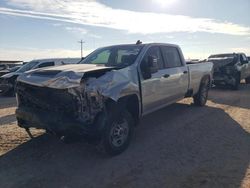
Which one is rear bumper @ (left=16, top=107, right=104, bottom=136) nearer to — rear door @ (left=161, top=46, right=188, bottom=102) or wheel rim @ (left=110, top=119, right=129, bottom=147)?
wheel rim @ (left=110, top=119, right=129, bottom=147)

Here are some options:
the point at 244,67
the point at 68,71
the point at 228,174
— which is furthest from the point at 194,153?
the point at 244,67

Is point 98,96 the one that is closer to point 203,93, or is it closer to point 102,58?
point 102,58

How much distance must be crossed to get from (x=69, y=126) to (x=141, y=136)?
7.38ft

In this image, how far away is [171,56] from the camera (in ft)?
26.7

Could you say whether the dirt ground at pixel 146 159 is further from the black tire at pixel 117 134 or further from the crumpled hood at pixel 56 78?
the crumpled hood at pixel 56 78

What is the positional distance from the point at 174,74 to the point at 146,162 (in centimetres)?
318

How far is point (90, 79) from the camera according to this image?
5.21 m

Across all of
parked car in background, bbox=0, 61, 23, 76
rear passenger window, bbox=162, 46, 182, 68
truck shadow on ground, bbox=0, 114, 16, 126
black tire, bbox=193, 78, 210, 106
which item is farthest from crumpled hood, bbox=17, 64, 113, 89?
parked car in background, bbox=0, 61, 23, 76

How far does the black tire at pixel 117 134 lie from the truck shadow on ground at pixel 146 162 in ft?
0.53

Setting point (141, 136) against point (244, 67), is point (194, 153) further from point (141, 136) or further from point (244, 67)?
point (244, 67)

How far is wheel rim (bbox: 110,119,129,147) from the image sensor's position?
554 cm

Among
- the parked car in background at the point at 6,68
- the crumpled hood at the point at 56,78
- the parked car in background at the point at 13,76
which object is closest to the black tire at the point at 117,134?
the crumpled hood at the point at 56,78

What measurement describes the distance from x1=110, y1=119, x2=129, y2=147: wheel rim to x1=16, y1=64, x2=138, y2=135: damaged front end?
18.5 inches

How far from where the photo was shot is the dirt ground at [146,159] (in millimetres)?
4586
